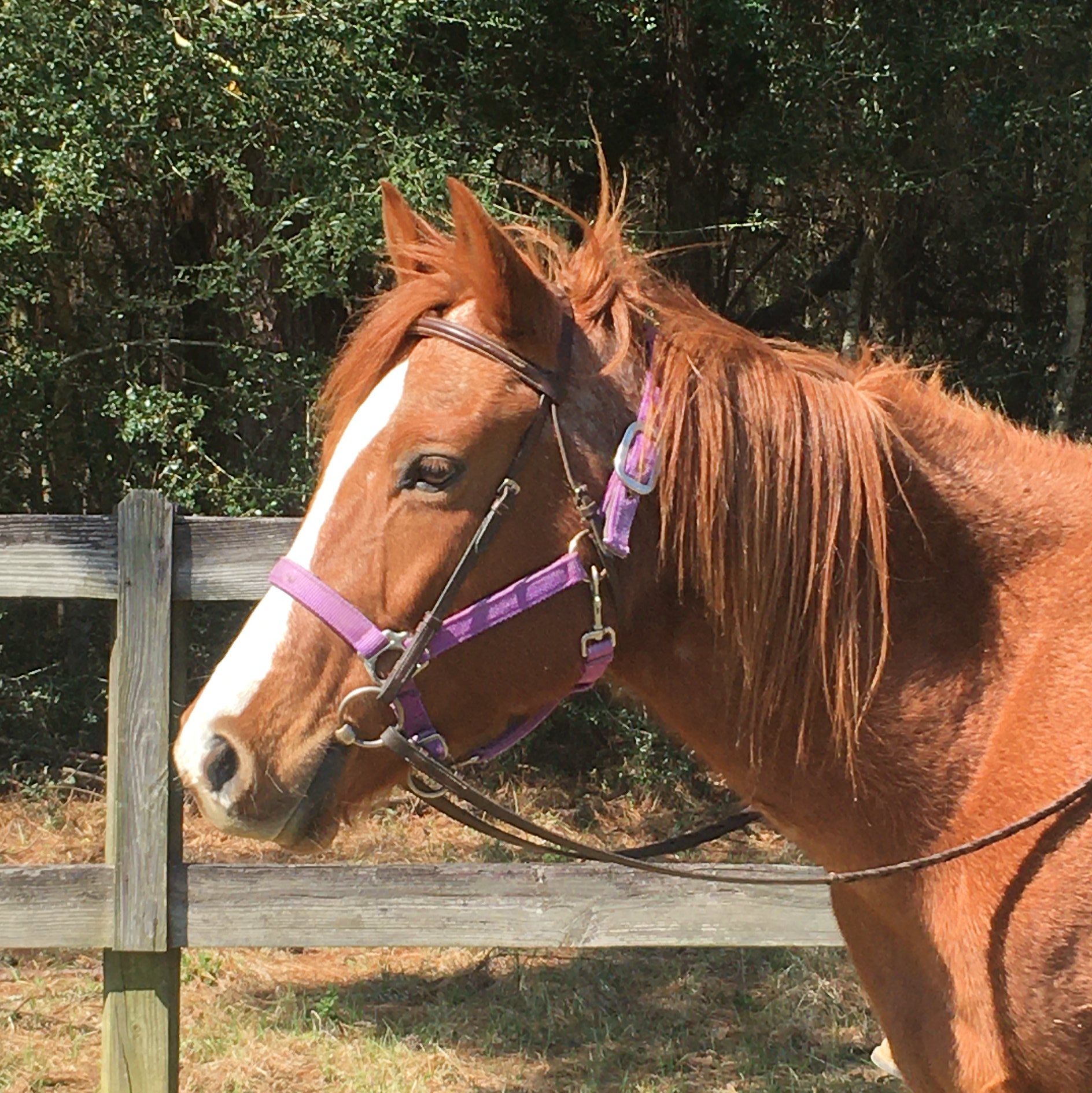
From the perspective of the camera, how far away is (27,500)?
21.0 ft

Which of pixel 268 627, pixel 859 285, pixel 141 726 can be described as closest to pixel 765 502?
pixel 268 627

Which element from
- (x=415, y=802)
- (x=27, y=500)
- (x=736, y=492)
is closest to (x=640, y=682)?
(x=736, y=492)

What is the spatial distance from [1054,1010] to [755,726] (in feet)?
1.82

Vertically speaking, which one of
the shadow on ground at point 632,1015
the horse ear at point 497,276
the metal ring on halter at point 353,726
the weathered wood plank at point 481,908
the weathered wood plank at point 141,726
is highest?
the horse ear at point 497,276

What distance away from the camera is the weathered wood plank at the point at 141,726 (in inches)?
125

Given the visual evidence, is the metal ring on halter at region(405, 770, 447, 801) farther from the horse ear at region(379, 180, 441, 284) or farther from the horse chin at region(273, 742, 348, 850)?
the horse ear at region(379, 180, 441, 284)

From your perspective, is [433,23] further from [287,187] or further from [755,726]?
[755,726]

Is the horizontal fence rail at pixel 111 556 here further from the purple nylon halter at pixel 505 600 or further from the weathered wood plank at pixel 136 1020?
the purple nylon halter at pixel 505 600

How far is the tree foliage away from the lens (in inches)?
201

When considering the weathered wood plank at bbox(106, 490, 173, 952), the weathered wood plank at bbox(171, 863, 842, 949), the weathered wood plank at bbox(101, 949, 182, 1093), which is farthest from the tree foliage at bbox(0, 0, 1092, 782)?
the weathered wood plank at bbox(101, 949, 182, 1093)

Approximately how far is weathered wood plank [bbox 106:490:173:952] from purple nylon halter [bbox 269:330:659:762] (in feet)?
5.55

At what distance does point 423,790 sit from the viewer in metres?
1.80

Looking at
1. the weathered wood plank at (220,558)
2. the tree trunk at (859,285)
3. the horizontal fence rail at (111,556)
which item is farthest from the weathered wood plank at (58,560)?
the tree trunk at (859,285)

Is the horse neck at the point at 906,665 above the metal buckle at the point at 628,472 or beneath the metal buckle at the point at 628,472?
beneath
